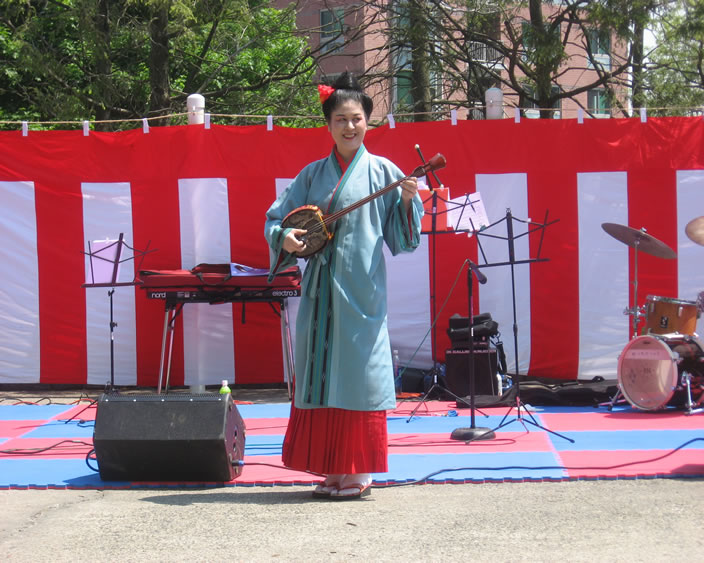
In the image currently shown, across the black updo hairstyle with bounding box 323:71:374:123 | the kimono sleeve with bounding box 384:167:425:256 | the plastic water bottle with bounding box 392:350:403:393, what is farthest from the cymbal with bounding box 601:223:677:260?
the black updo hairstyle with bounding box 323:71:374:123

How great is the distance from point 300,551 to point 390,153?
4648 mm

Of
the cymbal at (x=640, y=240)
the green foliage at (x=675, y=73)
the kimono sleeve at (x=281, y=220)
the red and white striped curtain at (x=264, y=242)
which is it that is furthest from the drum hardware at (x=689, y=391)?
the green foliage at (x=675, y=73)

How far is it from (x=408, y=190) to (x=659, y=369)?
115 inches

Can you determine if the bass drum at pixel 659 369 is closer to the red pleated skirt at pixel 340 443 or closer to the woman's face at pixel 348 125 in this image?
the red pleated skirt at pixel 340 443

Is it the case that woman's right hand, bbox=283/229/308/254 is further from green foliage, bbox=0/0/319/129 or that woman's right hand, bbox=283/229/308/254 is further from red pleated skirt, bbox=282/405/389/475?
green foliage, bbox=0/0/319/129

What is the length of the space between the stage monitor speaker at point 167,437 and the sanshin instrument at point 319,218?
0.83 metres

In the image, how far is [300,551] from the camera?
272 centimetres

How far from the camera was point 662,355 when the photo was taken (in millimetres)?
5633

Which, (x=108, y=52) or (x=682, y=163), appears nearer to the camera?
(x=682, y=163)

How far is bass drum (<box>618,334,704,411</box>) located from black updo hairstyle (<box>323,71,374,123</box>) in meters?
3.00

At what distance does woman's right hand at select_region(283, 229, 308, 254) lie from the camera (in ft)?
11.5

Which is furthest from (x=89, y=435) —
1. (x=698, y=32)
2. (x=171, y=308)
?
(x=698, y=32)

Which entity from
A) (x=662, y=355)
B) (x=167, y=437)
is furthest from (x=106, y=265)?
(x=662, y=355)

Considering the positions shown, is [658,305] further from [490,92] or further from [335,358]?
[335,358]
